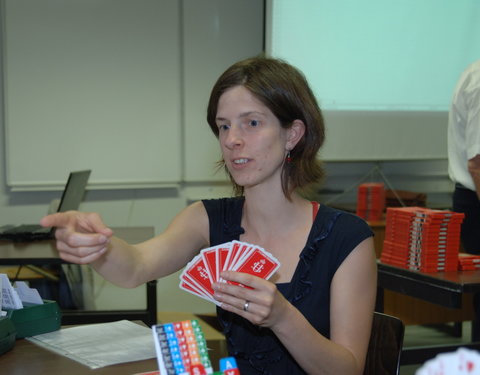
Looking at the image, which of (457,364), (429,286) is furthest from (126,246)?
(429,286)

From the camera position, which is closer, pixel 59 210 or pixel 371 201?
pixel 59 210

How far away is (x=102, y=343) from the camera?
154 cm

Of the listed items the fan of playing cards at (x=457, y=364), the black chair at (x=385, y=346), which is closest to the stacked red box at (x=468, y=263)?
the black chair at (x=385, y=346)

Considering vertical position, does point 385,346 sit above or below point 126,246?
below

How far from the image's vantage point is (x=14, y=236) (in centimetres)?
311

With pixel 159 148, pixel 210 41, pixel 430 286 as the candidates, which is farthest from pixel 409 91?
pixel 430 286

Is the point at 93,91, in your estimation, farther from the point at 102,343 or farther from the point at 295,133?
the point at 102,343

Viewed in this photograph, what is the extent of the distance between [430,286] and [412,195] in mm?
2155

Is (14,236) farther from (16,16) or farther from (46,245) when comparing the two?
(16,16)

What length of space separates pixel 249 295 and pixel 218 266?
10.2 inches

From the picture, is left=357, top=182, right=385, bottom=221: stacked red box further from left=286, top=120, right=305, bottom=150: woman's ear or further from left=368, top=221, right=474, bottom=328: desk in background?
left=286, top=120, right=305, bottom=150: woman's ear

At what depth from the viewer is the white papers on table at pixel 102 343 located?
1431 millimetres

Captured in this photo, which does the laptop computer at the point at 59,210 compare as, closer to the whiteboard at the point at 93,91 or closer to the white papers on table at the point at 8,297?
the whiteboard at the point at 93,91

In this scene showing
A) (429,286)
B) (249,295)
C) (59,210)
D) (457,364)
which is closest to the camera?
(457,364)
